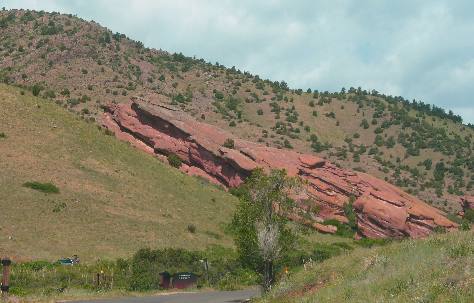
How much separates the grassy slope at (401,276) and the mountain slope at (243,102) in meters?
70.2

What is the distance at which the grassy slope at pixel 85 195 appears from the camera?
46250 mm

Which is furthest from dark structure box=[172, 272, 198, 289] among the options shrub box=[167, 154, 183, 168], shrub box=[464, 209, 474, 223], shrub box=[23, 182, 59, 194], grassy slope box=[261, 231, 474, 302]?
shrub box=[464, 209, 474, 223]

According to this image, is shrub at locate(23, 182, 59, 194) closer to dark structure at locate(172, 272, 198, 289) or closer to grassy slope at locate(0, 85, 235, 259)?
grassy slope at locate(0, 85, 235, 259)

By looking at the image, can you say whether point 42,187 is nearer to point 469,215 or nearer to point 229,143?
point 229,143

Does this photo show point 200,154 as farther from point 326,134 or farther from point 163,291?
point 326,134

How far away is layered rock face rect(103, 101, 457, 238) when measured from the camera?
7231 centimetres

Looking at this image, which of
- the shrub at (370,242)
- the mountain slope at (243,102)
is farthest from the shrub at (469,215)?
the shrub at (370,242)

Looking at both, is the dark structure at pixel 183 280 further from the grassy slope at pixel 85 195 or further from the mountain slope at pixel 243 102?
the mountain slope at pixel 243 102

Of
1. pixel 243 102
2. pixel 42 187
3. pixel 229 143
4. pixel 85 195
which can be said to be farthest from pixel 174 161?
pixel 243 102

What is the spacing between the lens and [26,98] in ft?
233

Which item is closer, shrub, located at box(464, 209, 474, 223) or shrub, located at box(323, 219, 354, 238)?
shrub, located at box(323, 219, 354, 238)

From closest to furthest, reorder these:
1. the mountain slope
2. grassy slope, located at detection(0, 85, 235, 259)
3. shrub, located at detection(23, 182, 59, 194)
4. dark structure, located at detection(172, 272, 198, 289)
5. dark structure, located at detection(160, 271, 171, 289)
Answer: dark structure, located at detection(160, 271, 171, 289)
dark structure, located at detection(172, 272, 198, 289)
grassy slope, located at detection(0, 85, 235, 259)
shrub, located at detection(23, 182, 59, 194)
the mountain slope

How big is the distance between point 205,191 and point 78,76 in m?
48.5

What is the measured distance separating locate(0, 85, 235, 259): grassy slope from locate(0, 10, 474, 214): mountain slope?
61.7ft
